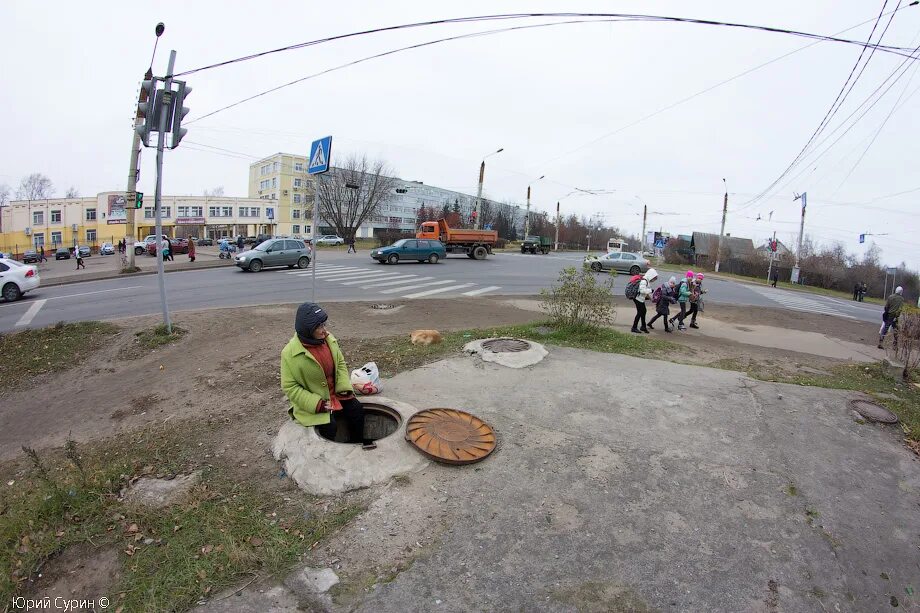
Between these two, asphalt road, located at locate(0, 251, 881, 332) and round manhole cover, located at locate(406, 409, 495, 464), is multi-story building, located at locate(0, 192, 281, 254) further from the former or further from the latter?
round manhole cover, located at locate(406, 409, 495, 464)

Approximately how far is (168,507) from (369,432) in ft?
6.14

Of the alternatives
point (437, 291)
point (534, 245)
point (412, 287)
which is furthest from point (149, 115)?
point (534, 245)

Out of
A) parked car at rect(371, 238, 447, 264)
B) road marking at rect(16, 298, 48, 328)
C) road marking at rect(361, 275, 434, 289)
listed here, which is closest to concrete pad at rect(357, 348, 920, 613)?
road marking at rect(16, 298, 48, 328)

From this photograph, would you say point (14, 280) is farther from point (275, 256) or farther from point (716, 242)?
point (716, 242)

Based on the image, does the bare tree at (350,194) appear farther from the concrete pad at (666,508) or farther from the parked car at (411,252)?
the concrete pad at (666,508)

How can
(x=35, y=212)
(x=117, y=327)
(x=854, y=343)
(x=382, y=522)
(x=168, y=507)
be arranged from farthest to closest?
(x=35, y=212) → (x=854, y=343) → (x=117, y=327) → (x=168, y=507) → (x=382, y=522)

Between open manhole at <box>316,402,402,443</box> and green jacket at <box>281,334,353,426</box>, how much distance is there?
1.76 ft

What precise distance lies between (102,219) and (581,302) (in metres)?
82.3

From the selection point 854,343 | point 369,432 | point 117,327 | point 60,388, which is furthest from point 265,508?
point 854,343

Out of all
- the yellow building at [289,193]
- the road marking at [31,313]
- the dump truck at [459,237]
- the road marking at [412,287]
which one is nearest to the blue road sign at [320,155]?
the road marking at [412,287]

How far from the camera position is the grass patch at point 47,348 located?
24.5 feet

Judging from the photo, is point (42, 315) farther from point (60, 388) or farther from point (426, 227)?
point (426, 227)

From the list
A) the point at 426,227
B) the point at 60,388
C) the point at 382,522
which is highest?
the point at 426,227

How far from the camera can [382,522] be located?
10.4ft
